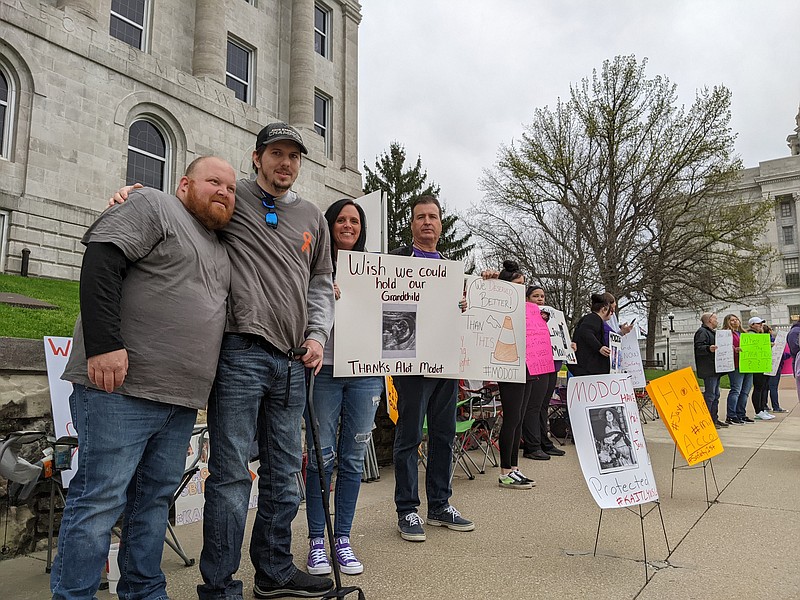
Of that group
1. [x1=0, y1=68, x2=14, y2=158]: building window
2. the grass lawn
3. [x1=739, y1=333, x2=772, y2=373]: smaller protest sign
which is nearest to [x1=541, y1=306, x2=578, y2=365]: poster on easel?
[x1=739, y1=333, x2=772, y2=373]: smaller protest sign

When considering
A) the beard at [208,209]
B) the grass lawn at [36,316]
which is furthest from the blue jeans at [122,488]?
the grass lawn at [36,316]

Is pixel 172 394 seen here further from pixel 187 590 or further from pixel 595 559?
pixel 595 559

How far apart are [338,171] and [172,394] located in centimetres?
2596

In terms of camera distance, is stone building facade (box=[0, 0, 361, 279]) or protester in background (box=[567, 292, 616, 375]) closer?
protester in background (box=[567, 292, 616, 375])

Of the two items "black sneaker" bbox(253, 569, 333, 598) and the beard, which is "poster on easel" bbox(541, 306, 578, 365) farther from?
the beard

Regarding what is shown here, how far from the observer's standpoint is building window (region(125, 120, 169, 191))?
62.4ft

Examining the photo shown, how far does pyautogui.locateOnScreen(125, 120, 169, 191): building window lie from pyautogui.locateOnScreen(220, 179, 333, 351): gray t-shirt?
17399 millimetres

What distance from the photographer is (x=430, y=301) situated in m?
4.28

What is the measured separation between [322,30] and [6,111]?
55.9 ft

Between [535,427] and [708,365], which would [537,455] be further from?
[708,365]

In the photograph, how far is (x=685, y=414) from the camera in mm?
5133

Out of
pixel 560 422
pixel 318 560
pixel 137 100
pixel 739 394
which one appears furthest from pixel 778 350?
pixel 137 100

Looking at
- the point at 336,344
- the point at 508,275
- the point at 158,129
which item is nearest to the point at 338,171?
the point at 158,129

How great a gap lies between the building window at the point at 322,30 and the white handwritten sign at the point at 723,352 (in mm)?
23674
